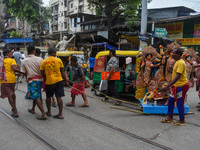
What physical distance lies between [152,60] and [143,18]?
5746 mm

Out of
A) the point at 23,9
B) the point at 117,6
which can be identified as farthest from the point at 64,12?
the point at 117,6

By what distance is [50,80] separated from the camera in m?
4.75

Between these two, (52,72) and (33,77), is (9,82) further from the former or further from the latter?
(52,72)

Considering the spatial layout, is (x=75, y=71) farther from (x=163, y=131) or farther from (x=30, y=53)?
(x=163, y=131)

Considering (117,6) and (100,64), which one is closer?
(100,64)

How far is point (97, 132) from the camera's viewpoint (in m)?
4.09

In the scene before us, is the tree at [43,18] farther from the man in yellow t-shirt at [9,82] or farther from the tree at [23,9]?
the man in yellow t-shirt at [9,82]

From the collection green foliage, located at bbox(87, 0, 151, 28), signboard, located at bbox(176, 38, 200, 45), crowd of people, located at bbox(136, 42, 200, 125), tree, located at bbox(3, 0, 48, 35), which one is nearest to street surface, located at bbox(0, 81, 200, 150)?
crowd of people, located at bbox(136, 42, 200, 125)

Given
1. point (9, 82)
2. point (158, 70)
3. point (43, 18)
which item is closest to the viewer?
point (9, 82)

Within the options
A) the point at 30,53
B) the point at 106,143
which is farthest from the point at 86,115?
the point at 30,53

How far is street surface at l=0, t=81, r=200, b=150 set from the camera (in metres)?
3.49

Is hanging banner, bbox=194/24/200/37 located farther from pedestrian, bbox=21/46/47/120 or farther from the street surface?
pedestrian, bbox=21/46/47/120

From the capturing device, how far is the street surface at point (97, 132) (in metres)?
3.49

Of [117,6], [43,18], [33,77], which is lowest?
[33,77]
